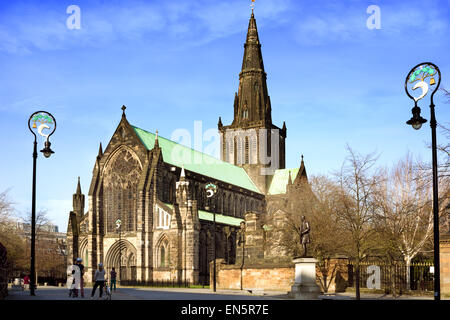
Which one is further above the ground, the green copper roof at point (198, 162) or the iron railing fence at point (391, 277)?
the green copper roof at point (198, 162)

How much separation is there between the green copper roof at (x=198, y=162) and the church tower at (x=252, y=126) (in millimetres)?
2163

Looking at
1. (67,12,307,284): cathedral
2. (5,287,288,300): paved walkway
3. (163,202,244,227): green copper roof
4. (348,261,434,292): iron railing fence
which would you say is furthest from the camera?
(163,202,244,227): green copper roof

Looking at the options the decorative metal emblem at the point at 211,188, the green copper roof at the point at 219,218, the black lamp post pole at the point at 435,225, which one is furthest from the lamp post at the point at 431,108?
the green copper roof at the point at 219,218

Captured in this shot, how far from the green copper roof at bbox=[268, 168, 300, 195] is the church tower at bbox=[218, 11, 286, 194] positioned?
832 mm

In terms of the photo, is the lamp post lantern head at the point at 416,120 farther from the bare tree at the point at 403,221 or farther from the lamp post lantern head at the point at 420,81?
the bare tree at the point at 403,221

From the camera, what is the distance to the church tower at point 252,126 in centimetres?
8844

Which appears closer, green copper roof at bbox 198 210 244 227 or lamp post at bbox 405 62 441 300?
lamp post at bbox 405 62 441 300

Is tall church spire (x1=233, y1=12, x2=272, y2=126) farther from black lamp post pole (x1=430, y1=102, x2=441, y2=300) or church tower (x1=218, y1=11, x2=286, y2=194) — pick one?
black lamp post pole (x1=430, y1=102, x2=441, y2=300)

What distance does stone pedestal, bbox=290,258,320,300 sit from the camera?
27969 mm

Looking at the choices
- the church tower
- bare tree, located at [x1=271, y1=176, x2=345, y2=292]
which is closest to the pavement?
bare tree, located at [x1=271, y1=176, x2=345, y2=292]

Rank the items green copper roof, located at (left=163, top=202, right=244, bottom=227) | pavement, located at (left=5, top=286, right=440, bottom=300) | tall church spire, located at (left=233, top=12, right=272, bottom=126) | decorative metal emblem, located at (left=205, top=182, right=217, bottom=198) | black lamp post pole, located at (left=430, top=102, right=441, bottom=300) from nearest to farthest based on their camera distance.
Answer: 1. black lamp post pole, located at (left=430, top=102, right=441, bottom=300)
2. pavement, located at (left=5, top=286, right=440, bottom=300)
3. decorative metal emblem, located at (left=205, top=182, right=217, bottom=198)
4. green copper roof, located at (left=163, top=202, right=244, bottom=227)
5. tall church spire, located at (left=233, top=12, right=272, bottom=126)

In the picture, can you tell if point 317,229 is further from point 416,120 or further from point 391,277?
point 416,120

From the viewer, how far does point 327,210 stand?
50.3 meters
